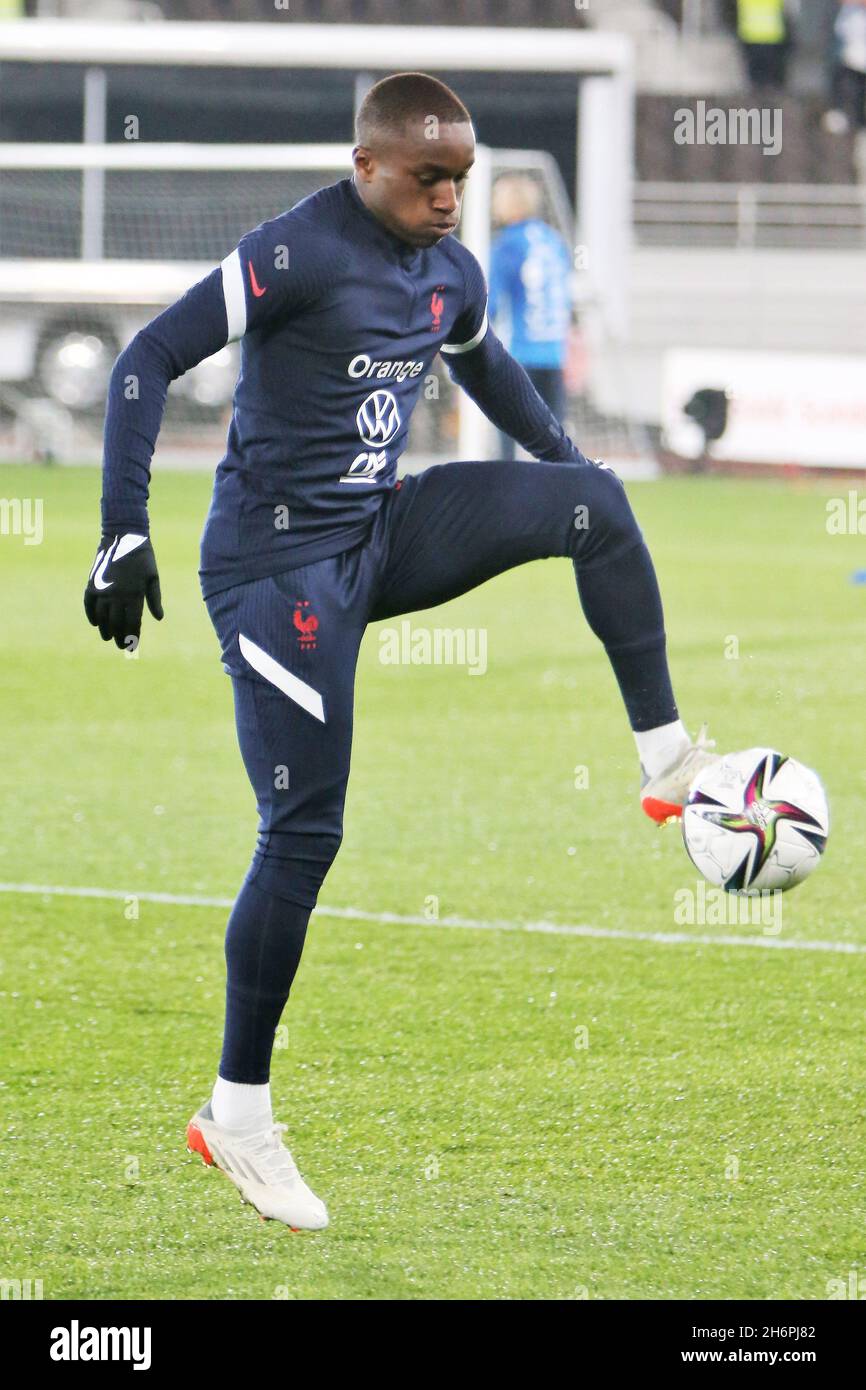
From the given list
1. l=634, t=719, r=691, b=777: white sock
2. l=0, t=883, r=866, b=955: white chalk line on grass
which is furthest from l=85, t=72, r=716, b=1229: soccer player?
l=0, t=883, r=866, b=955: white chalk line on grass

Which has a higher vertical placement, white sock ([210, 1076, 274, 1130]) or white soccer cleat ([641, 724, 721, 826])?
white soccer cleat ([641, 724, 721, 826])

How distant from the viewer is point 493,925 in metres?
5.65

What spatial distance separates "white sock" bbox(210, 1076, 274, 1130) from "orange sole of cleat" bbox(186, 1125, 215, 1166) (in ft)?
0.15

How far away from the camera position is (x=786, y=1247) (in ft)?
11.3

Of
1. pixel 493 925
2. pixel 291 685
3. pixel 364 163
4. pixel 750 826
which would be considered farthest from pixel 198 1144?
pixel 493 925

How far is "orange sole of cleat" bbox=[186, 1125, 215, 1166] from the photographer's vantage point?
12.2ft

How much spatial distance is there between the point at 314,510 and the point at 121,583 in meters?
0.45

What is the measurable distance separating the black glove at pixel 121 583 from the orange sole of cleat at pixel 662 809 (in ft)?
3.60

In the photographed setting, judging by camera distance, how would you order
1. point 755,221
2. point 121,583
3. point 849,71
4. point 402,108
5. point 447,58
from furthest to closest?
point 849,71
point 755,221
point 447,58
point 402,108
point 121,583

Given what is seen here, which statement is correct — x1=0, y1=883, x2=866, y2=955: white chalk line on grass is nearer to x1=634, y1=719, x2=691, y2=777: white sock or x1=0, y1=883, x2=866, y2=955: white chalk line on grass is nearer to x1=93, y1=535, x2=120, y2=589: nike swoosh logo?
x1=634, y1=719, x2=691, y2=777: white sock

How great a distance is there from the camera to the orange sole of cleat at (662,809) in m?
4.02

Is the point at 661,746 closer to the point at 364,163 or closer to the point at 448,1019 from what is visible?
the point at 448,1019

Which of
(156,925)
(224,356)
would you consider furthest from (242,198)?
(156,925)

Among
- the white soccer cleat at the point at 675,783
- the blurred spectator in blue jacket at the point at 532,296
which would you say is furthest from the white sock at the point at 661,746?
the blurred spectator in blue jacket at the point at 532,296
